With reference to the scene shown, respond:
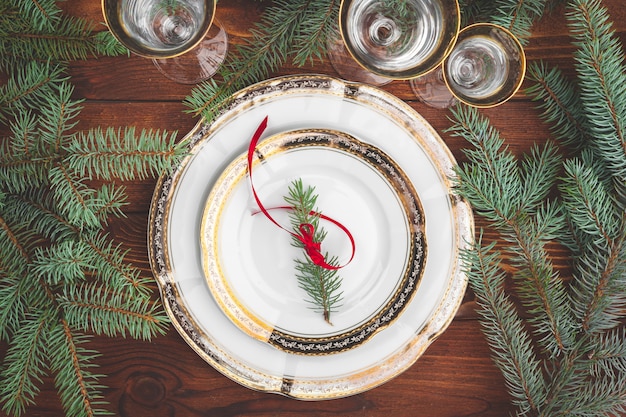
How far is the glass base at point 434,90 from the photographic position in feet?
2.39

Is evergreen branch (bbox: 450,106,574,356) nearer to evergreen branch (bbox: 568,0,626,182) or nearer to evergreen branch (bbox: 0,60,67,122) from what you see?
evergreen branch (bbox: 568,0,626,182)

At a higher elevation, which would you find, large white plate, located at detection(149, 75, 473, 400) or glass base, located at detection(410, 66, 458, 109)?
glass base, located at detection(410, 66, 458, 109)

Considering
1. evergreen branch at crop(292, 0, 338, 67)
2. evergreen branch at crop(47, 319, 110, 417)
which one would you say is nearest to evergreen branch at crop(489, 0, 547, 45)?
evergreen branch at crop(292, 0, 338, 67)

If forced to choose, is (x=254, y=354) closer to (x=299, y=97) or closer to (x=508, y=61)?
(x=299, y=97)

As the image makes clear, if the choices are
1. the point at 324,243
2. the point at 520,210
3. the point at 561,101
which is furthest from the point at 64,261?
the point at 561,101

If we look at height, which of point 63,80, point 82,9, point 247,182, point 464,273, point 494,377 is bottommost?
point 494,377

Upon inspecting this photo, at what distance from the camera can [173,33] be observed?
679 mm

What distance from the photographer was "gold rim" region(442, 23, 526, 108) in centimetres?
65

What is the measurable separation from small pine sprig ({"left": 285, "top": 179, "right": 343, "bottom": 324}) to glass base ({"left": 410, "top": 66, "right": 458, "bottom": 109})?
0.70 ft

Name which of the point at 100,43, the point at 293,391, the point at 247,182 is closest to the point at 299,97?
the point at 247,182

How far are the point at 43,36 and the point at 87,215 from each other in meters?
0.25

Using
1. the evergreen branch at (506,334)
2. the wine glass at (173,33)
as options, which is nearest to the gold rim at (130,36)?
the wine glass at (173,33)

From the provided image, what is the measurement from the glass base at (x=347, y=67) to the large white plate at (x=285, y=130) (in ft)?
0.08

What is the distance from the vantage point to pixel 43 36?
67 centimetres
